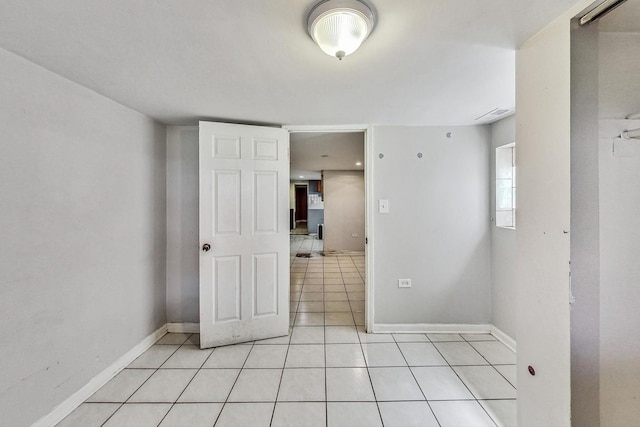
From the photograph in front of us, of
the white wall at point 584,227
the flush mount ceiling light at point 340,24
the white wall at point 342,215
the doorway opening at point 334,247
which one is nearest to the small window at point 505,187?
the doorway opening at point 334,247

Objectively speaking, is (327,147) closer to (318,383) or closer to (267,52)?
(267,52)

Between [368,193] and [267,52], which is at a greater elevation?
[267,52]

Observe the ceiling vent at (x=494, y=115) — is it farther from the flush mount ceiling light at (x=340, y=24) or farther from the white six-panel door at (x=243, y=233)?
the white six-panel door at (x=243, y=233)

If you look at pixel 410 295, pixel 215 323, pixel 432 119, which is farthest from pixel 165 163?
pixel 410 295

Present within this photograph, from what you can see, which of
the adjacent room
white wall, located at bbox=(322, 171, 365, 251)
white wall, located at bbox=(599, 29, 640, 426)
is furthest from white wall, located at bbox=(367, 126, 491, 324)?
white wall, located at bbox=(322, 171, 365, 251)

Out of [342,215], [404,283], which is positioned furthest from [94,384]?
[342,215]

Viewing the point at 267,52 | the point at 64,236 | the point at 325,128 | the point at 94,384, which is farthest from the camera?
the point at 325,128

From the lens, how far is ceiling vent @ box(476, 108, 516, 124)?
207 cm

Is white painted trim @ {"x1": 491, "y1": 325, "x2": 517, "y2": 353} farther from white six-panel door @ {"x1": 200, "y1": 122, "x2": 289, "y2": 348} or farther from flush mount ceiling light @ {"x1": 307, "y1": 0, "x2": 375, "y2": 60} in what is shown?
flush mount ceiling light @ {"x1": 307, "y1": 0, "x2": 375, "y2": 60}

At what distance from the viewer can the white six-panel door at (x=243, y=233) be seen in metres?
2.27

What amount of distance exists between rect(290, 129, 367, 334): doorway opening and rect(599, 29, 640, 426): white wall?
1730 mm

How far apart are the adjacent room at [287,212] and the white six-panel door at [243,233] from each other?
0.02 m

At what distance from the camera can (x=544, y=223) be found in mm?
1124

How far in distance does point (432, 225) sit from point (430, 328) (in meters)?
1.07
